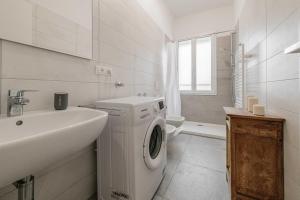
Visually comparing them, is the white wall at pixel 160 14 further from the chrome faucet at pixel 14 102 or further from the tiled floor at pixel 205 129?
the tiled floor at pixel 205 129

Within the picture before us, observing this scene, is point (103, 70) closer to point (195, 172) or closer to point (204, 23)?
point (195, 172)

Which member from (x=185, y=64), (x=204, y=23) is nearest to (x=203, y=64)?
(x=185, y=64)

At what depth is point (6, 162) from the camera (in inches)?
15.1

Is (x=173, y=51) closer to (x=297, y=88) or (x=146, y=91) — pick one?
(x=146, y=91)

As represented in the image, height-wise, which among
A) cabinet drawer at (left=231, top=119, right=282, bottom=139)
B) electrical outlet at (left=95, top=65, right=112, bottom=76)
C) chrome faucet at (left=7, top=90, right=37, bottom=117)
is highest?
electrical outlet at (left=95, top=65, right=112, bottom=76)

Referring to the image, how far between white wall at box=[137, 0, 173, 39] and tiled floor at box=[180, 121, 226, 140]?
2063 millimetres

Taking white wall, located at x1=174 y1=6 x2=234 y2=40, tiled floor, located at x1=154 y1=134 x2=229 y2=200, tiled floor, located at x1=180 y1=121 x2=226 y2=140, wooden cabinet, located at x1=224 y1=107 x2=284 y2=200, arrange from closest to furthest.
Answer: wooden cabinet, located at x1=224 y1=107 x2=284 y2=200, tiled floor, located at x1=154 y1=134 x2=229 y2=200, tiled floor, located at x1=180 y1=121 x2=226 y2=140, white wall, located at x1=174 y1=6 x2=234 y2=40

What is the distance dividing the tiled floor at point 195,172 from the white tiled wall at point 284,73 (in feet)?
1.93

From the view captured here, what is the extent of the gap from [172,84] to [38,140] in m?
2.88

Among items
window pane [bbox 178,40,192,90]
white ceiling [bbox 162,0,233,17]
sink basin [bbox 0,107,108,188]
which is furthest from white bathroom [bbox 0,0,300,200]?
window pane [bbox 178,40,192,90]

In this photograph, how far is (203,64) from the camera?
337 cm

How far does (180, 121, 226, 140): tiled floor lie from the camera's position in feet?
8.80

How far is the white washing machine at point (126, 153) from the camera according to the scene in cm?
101

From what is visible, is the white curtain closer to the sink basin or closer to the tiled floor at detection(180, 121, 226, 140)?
the tiled floor at detection(180, 121, 226, 140)
